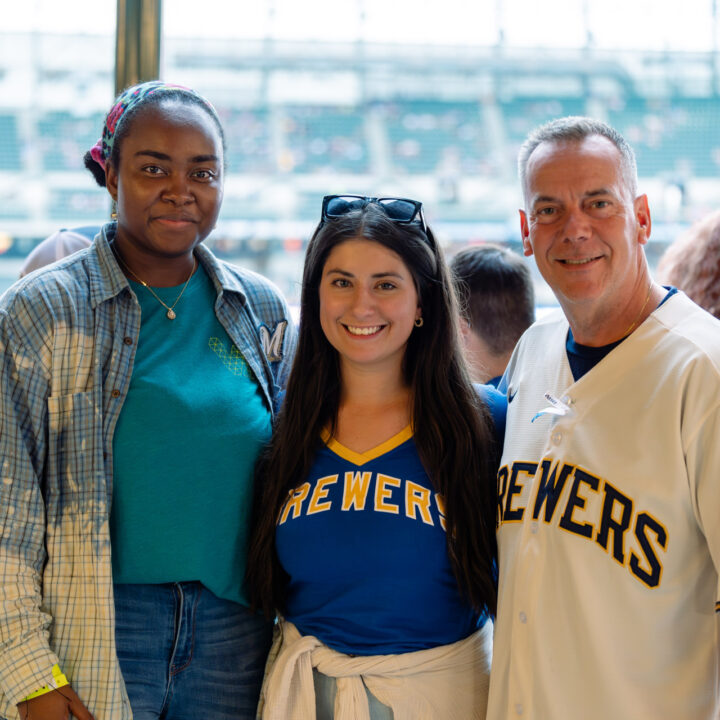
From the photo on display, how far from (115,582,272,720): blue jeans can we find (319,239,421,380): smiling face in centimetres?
61

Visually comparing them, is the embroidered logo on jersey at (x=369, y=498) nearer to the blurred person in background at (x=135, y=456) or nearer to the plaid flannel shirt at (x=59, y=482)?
the blurred person in background at (x=135, y=456)

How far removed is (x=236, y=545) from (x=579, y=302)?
0.87 metres

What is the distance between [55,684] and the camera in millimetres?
1485

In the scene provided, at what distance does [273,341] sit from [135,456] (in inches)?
19.2

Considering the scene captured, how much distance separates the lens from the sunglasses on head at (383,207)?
5.96ft

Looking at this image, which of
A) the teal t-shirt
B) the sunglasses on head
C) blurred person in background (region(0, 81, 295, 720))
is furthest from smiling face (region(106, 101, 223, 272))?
the sunglasses on head

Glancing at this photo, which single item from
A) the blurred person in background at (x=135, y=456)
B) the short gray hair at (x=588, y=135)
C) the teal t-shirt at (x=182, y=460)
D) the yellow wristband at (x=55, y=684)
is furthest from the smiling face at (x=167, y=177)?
the yellow wristband at (x=55, y=684)

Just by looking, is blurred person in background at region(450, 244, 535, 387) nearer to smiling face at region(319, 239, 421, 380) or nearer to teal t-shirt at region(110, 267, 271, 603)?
smiling face at region(319, 239, 421, 380)

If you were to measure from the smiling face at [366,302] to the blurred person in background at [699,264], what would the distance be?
1004 mm

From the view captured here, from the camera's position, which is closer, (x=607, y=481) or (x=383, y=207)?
(x=607, y=481)

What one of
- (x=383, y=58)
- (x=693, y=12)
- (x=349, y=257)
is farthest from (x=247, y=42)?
(x=349, y=257)

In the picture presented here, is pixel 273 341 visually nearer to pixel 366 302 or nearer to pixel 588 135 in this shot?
pixel 366 302

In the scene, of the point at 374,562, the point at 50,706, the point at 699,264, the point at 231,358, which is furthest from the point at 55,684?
the point at 699,264

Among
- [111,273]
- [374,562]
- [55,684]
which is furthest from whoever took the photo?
[111,273]
